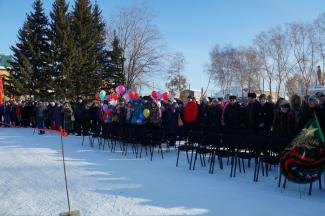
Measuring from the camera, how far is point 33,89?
3272 centimetres

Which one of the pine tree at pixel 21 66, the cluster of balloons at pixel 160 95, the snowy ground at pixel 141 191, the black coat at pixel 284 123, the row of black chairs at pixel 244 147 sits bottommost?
the snowy ground at pixel 141 191

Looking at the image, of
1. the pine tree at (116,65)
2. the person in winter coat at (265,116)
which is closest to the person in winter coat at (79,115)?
the person in winter coat at (265,116)

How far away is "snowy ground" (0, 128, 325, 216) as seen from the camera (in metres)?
6.12

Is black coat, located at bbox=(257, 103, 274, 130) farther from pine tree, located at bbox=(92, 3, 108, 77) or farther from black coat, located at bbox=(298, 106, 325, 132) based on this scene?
pine tree, located at bbox=(92, 3, 108, 77)

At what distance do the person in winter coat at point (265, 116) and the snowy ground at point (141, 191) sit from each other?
1487mm

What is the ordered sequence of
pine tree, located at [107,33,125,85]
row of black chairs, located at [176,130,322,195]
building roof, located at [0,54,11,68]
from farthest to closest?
pine tree, located at [107,33,125,85], building roof, located at [0,54,11,68], row of black chairs, located at [176,130,322,195]

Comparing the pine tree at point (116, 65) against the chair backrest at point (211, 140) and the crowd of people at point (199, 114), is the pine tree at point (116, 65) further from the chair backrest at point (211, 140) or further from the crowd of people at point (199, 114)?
the chair backrest at point (211, 140)

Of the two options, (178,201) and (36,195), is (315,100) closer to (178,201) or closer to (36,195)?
(178,201)

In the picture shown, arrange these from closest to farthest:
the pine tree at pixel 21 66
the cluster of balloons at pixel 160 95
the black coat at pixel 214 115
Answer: the black coat at pixel 214 115, the cluster of balloons at pixel 160 95, the pine tree at pixel 21 66

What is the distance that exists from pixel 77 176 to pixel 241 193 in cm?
371

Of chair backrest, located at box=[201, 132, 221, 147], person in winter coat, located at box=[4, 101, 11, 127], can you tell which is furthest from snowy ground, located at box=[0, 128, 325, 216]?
person in winter coat, located at box=[4, 101, 11, 127]

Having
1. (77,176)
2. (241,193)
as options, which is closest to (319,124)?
(241,193)

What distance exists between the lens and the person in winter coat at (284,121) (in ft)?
29.6

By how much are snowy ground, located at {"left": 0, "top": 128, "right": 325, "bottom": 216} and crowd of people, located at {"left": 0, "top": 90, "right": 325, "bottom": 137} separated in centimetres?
139
